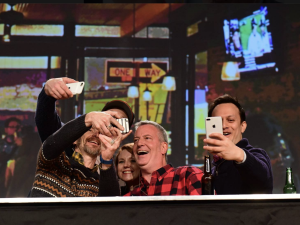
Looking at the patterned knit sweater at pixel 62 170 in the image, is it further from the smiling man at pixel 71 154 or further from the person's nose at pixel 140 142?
the person's nose at pixel 140 142

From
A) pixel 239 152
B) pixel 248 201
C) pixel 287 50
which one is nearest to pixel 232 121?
pixel 239 152

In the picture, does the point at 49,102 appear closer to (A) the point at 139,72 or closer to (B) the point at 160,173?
(B) the point at 160,173

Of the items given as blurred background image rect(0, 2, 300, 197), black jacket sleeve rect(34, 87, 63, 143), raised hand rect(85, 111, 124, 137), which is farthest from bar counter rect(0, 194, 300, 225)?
blurred background image rect(0, 2, 300, 197)

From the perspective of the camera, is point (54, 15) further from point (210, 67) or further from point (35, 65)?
point (210, 67)

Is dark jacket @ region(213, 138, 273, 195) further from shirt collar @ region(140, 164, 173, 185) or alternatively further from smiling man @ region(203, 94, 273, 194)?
shirt collar @ region(140, 164, 173, 185)

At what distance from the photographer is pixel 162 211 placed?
943 millimetres

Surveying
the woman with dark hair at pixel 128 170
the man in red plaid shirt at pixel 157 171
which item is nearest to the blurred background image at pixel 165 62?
the woman with dark hair at pixel 128 170

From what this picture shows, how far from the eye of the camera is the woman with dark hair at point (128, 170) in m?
2.43

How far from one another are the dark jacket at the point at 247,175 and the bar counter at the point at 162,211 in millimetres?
585

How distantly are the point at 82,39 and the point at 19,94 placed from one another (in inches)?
45.4

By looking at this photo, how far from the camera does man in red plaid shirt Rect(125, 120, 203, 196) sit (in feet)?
6.34

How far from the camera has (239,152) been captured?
147cm

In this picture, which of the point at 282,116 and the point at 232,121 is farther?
the point at 282,116

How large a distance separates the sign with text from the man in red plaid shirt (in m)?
3.31
